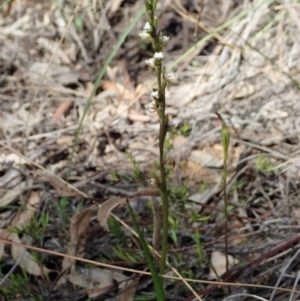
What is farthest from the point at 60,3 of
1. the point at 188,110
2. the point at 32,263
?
the point at 32,263

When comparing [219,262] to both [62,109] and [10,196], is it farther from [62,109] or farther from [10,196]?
[62,109]

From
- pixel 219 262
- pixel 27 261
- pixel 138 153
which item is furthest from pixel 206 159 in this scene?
pixel 27 261

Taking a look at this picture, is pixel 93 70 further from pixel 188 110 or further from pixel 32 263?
pixel 32 263

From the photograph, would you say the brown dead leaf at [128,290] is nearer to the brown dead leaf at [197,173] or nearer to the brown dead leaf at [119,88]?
the brown dead leaf at [197,173]

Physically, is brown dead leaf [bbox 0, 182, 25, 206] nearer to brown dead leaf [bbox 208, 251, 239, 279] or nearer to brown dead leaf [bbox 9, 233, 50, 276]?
brown dead leaf [bbox 9, 233, 50, 276]

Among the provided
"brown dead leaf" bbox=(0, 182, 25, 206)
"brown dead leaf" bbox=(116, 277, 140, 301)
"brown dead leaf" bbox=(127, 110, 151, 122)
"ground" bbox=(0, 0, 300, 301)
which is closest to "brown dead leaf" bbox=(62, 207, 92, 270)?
"ground" bbox=(0, 0, 300, 301)

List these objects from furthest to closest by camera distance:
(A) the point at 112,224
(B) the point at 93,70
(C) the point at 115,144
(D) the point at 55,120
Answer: (B) the point at 93,70 < (D) the point at 55,120 < (C) the point at 115,144 < (A) the point at 112,224

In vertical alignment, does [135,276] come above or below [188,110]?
below
